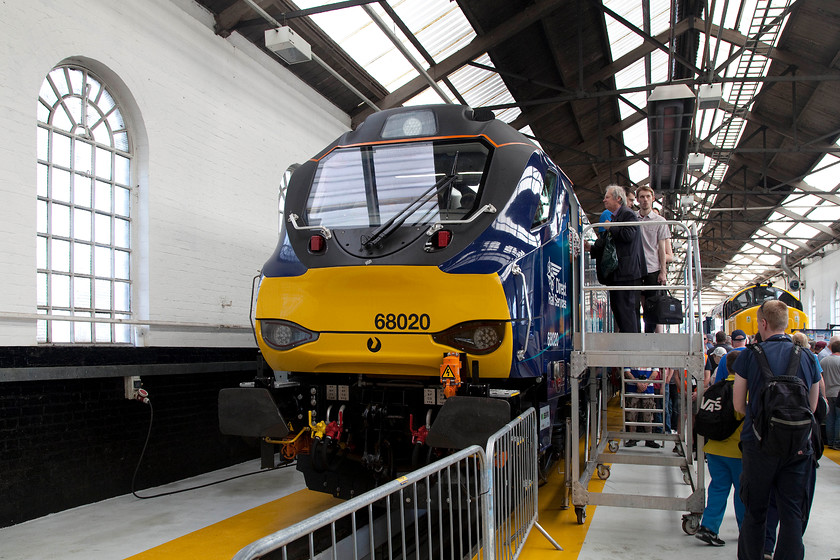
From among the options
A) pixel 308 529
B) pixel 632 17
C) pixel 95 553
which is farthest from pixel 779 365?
pixel 632 17

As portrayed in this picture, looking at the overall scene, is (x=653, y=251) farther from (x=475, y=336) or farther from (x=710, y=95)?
(x=710, y=95)

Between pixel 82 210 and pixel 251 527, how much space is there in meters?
3.66

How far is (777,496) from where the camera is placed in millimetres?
4340

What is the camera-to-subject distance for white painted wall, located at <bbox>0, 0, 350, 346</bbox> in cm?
609

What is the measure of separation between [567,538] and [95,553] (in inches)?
146

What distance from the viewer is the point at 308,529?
2242 millimetres

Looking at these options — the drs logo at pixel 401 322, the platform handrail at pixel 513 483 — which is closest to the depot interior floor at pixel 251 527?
the platform handrail at pixel 513 483

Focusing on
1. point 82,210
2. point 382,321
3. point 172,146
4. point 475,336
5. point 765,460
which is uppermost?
point 172,146

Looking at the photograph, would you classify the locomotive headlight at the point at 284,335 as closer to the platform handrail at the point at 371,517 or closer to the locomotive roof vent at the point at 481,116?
the platform handrail at the point at 371,517

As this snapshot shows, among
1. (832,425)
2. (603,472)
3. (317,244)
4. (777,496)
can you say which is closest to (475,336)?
(317,244)

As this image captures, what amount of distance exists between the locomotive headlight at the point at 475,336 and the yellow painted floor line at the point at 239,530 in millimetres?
2359

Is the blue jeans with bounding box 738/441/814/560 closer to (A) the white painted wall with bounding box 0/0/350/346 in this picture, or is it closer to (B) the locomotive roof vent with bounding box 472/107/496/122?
(B) the locomotive roof vent with bounding box 472/107/496/122

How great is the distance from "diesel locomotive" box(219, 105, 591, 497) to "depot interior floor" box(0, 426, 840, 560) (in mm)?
867

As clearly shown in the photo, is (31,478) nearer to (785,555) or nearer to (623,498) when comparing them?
(623,498)
